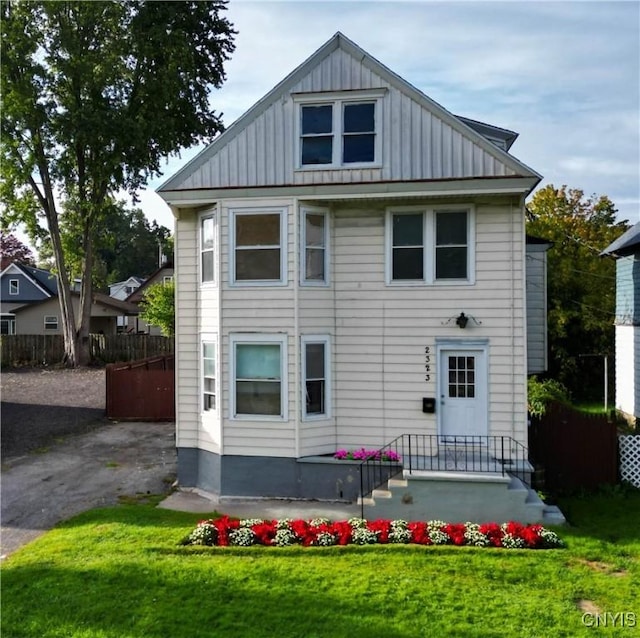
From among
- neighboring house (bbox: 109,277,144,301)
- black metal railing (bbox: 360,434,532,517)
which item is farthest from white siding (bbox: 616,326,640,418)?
neighboring house (bbox: 109,277,144,301)

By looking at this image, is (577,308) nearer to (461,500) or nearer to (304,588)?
(461,500)

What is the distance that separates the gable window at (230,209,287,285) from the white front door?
3818 millimetres

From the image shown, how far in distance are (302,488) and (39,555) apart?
15.4 ft

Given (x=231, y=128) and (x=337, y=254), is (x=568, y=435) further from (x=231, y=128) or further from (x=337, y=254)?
(x=231, y=128)

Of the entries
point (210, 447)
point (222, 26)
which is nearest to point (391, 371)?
point (210, 447)

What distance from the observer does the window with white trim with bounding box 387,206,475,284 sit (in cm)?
1078

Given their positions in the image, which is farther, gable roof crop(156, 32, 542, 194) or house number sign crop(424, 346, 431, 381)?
house number sign crop(424, 346, 431, 381)

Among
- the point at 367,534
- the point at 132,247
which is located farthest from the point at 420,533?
the point at 132,247

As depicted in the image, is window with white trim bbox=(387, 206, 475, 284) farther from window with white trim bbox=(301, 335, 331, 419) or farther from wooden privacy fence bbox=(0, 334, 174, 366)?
wooden privacy fence bbox=(0, 334, 174, 366)

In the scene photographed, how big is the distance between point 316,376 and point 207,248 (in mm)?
3557

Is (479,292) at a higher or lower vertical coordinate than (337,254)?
lower

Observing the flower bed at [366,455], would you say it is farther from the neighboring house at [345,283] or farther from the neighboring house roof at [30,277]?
the neighboring house roof at [30,277]

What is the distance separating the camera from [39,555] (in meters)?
8.02

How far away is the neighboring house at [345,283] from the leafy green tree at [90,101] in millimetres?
17192
